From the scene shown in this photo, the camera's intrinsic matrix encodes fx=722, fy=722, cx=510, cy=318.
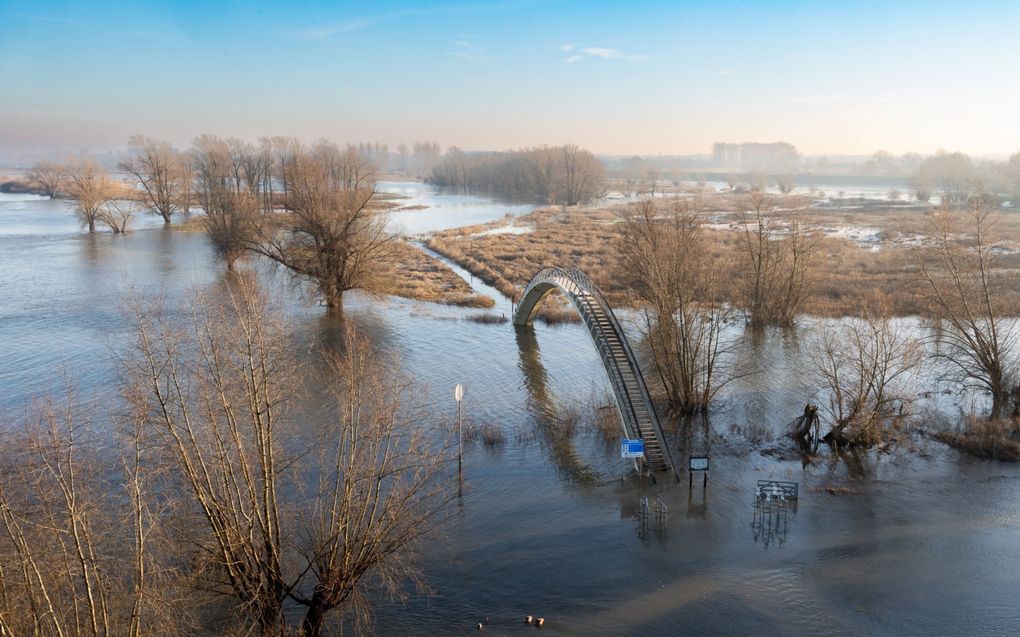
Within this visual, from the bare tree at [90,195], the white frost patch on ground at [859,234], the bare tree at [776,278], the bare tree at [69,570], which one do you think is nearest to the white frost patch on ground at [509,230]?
the white frost patch on ground at [859,234]

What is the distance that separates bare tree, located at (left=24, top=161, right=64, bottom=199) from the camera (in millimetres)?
140600

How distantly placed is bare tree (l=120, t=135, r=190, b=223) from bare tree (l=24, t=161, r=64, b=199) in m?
43.4

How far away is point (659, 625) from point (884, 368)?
47.7ft

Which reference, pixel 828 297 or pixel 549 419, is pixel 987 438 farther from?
pixel 828 297

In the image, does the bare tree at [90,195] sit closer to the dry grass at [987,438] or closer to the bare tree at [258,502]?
the bare tree at [258,502]

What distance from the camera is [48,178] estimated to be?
14838cm

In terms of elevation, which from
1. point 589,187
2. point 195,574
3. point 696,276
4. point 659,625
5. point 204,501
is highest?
point 589,187

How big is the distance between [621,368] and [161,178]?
3544 inches

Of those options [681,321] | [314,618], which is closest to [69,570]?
[314,618]

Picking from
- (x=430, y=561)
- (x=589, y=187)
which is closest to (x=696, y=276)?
(x=430, y=561)

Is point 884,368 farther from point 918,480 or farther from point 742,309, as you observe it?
point 742,309

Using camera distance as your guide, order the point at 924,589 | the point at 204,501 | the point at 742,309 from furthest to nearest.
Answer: the point at 742,309 < the point at 924,589 < the point at 204,501

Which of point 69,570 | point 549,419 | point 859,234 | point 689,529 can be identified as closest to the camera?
point 69,570

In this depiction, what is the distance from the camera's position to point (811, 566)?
18.6 m
